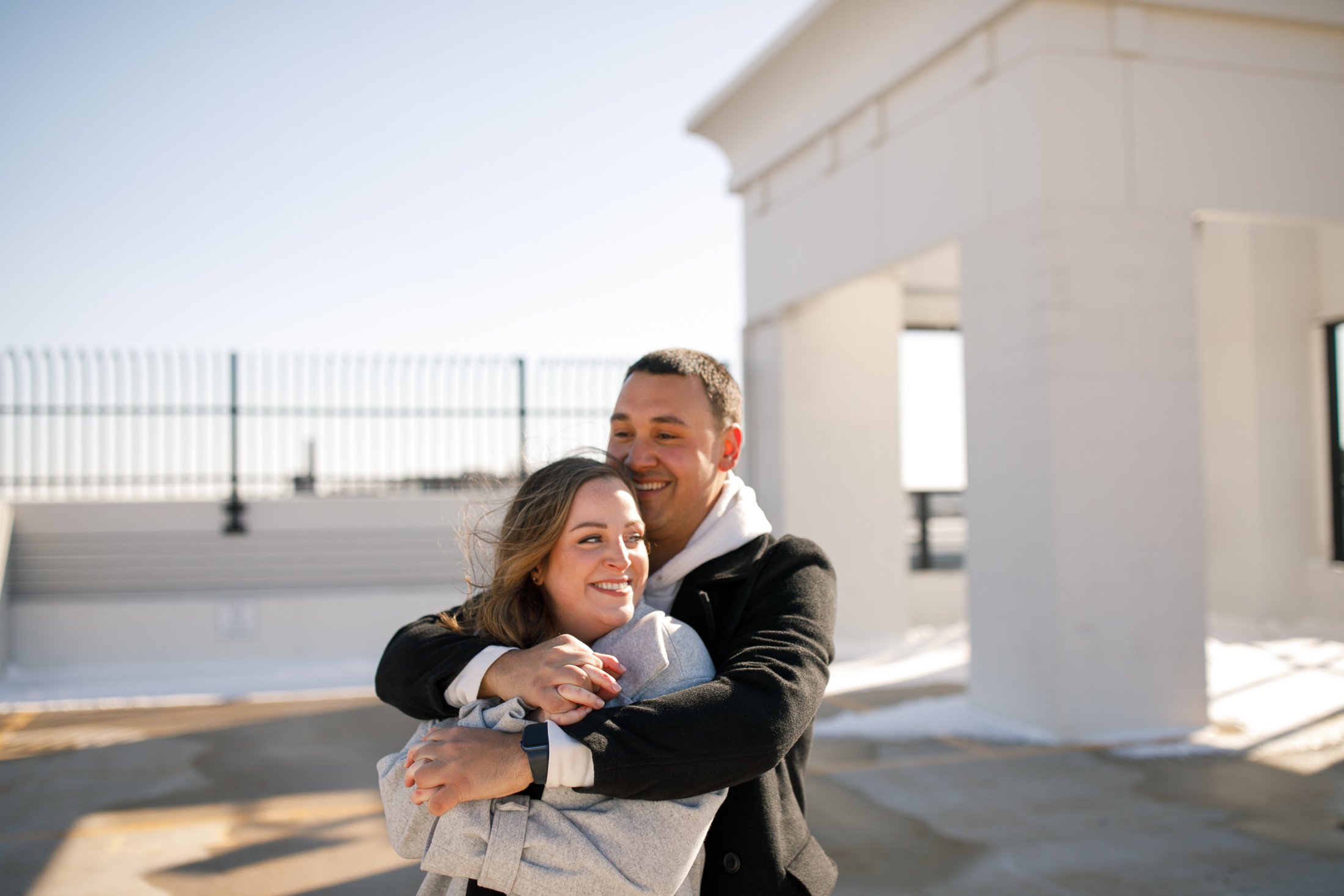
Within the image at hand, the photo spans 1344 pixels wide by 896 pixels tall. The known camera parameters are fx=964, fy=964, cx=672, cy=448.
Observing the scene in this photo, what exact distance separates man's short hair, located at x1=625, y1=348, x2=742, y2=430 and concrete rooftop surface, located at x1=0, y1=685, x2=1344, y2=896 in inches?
108

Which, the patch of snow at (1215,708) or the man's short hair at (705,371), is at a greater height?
the man's short hair at (705,371)

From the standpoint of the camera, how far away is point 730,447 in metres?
2.47

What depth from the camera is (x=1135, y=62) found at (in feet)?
22.3

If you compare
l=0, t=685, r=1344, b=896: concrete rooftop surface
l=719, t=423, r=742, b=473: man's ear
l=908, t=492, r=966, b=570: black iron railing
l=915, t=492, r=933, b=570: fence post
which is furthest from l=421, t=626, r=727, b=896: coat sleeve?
l=915, t=492, r=933, b=570: fence post

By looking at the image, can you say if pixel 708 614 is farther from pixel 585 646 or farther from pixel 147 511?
pixel 147 511

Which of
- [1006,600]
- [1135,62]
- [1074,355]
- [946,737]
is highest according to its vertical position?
[1135,62]

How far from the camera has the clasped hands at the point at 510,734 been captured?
5.50 feet

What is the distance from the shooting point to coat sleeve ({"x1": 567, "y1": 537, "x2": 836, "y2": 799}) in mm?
1691

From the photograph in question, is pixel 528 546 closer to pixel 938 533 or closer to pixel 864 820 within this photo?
pixel 864 820

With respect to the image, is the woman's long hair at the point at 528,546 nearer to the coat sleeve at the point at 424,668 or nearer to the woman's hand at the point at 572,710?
the coat sleeve at the point at 424,668

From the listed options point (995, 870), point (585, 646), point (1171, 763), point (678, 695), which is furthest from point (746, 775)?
point (1171, 763)

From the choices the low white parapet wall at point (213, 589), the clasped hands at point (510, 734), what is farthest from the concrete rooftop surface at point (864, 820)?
the low white parapet wall at point (213, 589)

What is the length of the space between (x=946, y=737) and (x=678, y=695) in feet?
18.5

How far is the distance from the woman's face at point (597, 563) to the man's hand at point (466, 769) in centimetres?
33
